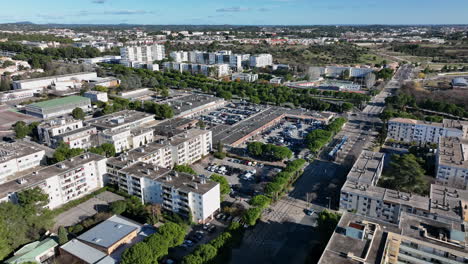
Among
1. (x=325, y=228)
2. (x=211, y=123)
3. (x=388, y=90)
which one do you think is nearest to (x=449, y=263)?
(x=325, y=228)

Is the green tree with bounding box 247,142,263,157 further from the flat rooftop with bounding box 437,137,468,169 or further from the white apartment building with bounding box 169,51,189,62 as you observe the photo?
the white apartment building with bounding box 169,51,189,62

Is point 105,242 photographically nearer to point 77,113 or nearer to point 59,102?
point 77,113

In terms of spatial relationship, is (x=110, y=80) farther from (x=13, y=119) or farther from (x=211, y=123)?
(x=211, y=123)

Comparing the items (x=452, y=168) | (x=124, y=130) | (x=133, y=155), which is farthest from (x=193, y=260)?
(x=452, y=168)

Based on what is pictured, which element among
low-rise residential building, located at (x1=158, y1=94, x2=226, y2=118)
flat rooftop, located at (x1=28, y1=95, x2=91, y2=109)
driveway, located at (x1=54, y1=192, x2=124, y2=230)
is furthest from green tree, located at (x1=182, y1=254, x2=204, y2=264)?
flat rooftop, located at (x1=28, y1=95, x2=91, y2=109)

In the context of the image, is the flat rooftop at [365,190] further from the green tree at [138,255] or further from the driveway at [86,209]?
the driveway at [86,209]

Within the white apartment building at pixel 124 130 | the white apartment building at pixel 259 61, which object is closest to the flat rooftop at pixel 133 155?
the white apartment building at pixel 124 130
